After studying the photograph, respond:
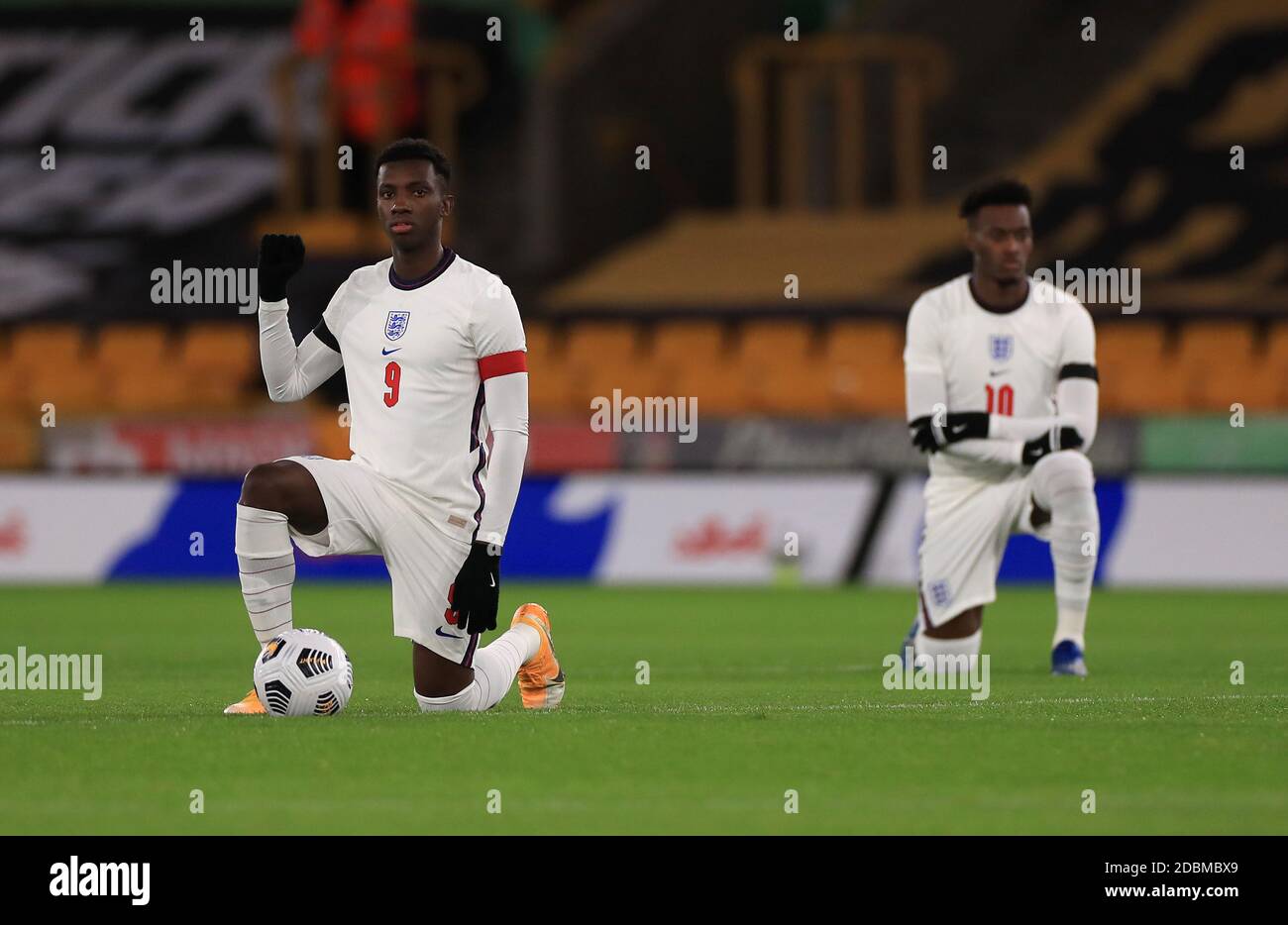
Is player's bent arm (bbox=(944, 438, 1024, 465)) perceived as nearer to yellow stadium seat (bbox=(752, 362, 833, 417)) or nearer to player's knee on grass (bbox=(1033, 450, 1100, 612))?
player's knee on grass (bbox=(1033, 450, 1100, 612))

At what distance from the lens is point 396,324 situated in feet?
24.2

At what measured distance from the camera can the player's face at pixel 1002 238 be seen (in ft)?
31.2

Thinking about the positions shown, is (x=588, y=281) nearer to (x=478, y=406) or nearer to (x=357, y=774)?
(x=478, y=406)

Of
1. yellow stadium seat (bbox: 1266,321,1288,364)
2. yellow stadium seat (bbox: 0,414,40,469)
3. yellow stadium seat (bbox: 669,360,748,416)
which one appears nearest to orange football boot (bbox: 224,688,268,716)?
yellow stadium seat (bbox: 0,414,40,469)

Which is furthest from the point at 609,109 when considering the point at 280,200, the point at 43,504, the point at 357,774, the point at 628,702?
the point at 357,774

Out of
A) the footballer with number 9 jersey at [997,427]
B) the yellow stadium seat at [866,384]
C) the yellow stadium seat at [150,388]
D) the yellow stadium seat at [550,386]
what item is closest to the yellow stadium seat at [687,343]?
the yellow stadium seat at [550,386]

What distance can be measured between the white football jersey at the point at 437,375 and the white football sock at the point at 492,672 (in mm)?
502

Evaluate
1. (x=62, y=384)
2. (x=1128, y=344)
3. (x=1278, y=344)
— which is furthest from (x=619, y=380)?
(x=1278, y=344)

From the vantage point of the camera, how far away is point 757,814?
5.52 metres

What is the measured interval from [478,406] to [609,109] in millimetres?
18143

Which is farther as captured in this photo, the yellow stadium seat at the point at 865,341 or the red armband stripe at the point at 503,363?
the yellow stadium seat at the point at 865,341

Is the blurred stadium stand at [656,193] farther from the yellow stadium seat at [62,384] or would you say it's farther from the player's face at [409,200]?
the player's face at [409,200]

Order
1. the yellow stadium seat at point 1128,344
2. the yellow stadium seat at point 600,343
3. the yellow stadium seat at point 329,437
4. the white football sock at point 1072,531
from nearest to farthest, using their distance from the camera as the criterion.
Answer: the white football sock at point 1072,531 → the yellow stadium seat at point 329,437 → the yellow stadium seat at point 1128,344 → the yellow stadium seat at point 600,343

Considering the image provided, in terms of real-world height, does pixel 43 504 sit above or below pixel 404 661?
above
